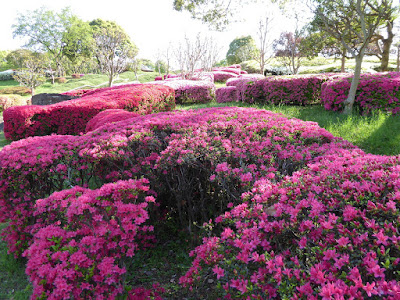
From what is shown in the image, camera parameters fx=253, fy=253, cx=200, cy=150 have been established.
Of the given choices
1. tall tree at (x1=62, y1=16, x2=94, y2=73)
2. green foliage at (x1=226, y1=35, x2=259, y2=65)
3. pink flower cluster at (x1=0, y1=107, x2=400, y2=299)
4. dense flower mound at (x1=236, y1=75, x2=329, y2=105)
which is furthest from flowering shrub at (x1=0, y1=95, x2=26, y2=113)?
green foliage at (x1=226, y1=35, x2=259, y2=65)

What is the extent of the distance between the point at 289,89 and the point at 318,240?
9.18 meters

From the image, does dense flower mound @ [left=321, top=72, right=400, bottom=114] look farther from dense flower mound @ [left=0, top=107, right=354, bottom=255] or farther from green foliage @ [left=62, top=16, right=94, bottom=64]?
green foliage @ [left=62, top=16, right=94, bottom=64]

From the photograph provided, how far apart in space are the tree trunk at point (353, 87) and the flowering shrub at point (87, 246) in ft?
21.7

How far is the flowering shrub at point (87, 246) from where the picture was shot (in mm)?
Answer: 1541

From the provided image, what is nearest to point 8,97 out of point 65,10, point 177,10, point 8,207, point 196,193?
point 177,10

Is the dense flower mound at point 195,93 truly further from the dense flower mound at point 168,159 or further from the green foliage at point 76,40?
the green foliage at point 76,40

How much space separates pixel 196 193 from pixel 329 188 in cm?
186

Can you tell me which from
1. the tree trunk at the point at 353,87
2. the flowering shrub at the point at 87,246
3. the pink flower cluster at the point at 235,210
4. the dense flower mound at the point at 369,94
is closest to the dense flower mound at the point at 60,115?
the pink flower cluster at the point at 235,210

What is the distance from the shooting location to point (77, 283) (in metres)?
1.55

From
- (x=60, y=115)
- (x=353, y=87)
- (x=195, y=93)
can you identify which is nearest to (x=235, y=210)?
(x=353, y=87)

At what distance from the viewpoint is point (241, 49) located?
155 feet

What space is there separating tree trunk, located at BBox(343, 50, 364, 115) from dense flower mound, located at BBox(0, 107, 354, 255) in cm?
432

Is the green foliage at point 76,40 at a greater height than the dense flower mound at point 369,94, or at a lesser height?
greater

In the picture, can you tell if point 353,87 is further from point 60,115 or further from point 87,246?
point 60,115
